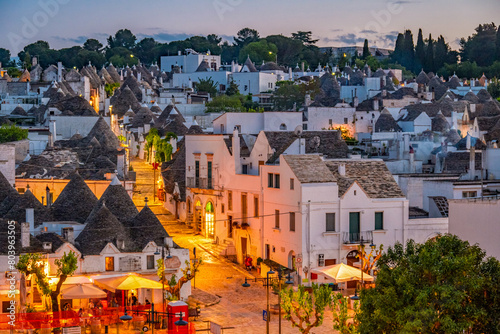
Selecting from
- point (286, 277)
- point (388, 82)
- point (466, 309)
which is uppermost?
point (388, 82)

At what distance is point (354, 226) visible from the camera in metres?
42.0

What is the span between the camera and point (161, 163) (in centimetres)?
6203

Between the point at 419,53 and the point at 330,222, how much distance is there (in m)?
108

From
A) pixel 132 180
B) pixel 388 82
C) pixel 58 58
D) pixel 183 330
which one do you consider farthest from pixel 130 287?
pixel 58 58

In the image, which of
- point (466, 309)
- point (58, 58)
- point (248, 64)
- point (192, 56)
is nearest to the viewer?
point (466, 309)

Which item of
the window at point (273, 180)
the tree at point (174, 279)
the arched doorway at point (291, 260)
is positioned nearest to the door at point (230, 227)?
the window at point (273, 180)

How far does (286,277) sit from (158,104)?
2149 inches

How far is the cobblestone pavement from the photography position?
3344cm

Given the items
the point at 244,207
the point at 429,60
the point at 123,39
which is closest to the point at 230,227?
the point at 244,207

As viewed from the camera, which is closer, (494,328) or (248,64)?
(494,328)

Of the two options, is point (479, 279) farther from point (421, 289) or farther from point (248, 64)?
point (248, 64)

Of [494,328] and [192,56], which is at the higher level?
[192,56]

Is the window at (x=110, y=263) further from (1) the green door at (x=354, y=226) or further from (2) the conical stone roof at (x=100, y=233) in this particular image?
(1) the green door at (x=354, y=226)

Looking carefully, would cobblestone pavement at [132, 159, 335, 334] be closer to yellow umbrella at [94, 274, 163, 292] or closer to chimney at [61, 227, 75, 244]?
yellow umbrella at [94, 274, 163, 292]
